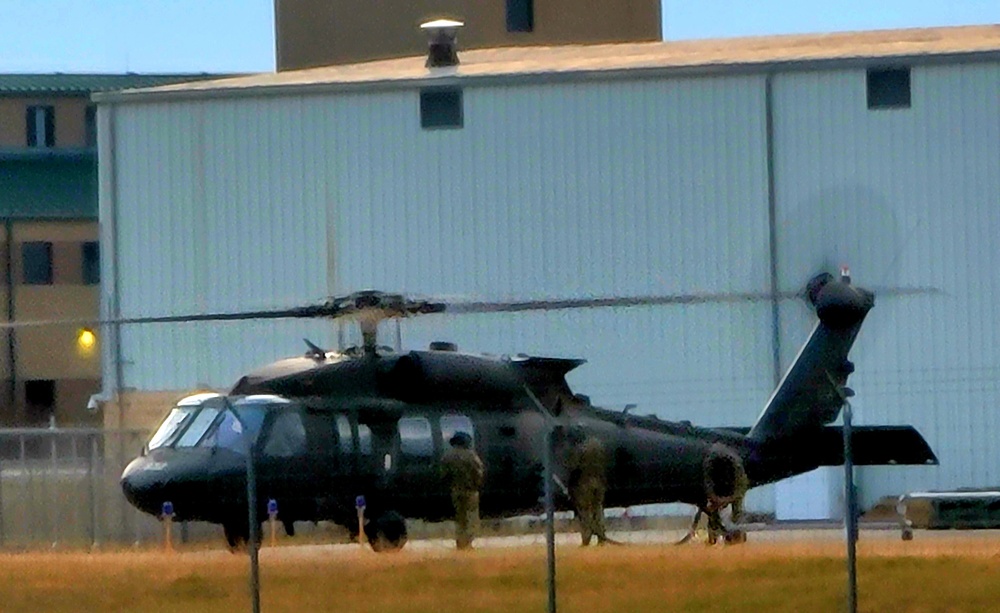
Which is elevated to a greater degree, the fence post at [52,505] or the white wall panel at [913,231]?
the white wall panel at [913,231]

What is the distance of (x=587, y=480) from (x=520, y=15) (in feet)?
136

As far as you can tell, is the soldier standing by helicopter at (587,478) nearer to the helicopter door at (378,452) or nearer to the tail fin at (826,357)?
the helicopter door at (378,452)

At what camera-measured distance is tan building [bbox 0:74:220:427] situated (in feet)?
183

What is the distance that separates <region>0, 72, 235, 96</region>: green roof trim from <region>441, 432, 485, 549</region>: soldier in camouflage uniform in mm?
50504

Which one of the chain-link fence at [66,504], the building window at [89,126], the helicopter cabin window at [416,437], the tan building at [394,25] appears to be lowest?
the chain-link fence at [66,504]

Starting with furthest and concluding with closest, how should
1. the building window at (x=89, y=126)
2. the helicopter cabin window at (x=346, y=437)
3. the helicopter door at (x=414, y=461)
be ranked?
1. the building window at (x=89, y=126)
2. the helicopter door at (x=414, y=461)
3. the helicopter cabin window at (x=346, y=437)

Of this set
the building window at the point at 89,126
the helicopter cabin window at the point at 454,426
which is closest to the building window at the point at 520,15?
the building window at the point at 89,126

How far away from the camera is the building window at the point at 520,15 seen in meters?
61.8

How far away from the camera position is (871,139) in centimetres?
3328

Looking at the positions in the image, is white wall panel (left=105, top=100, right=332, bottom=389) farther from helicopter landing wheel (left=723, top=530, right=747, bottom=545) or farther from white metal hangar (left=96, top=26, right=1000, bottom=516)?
helicopter landing wheel (left=723, top=530, right=747, bottom=545)

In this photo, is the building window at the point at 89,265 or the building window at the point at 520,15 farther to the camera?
the building window at the point at 520,15

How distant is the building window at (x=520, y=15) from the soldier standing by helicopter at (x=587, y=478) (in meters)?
40.8

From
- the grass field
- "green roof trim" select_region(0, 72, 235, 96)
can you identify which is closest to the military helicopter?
the grass field

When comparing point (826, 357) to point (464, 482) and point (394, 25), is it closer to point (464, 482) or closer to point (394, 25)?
point (464, 482)
